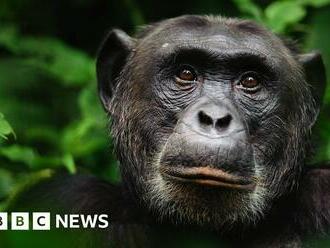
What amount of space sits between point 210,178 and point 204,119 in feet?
1.19

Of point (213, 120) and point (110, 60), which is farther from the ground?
point (213, 120)

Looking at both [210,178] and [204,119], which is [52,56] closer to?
[204,119]

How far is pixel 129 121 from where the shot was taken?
5668 mm

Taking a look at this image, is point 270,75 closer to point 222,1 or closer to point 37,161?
point 37,161

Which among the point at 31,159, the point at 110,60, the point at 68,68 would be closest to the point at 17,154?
the point at 31,159

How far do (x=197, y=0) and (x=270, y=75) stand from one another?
495cm

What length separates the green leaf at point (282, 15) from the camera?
25.2ft

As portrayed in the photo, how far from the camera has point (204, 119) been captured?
4.83 metres

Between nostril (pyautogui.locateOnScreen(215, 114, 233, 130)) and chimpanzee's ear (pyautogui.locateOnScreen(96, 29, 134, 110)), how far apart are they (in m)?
1.43

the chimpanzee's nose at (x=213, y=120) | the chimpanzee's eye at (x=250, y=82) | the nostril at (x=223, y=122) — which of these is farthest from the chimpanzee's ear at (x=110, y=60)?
the nostril at (x=223, y=122)

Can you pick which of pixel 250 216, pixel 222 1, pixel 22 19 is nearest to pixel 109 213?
pixel 250 216

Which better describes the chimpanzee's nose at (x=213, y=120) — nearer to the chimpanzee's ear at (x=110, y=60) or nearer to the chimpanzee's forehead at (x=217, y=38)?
the chimpanzee's forehead at (x=217, y=38)

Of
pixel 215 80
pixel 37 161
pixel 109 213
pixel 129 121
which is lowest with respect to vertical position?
pixel 37 161

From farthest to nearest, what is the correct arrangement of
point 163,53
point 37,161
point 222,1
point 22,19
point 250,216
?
1. point 22,19
2. point 222,1
3. point 37,161
4. point 163,53
5. point 250,216
